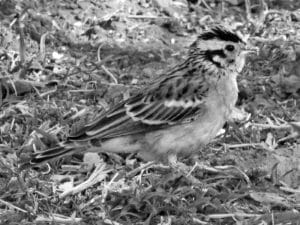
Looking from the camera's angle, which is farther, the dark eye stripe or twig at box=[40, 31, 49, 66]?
twig at box=[40, 31, 49, 66]

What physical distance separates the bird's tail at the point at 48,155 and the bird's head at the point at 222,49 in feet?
5.11

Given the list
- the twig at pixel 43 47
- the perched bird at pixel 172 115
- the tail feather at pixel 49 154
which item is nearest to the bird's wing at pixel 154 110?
the perched bird at pixel 172 115

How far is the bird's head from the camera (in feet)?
24.6

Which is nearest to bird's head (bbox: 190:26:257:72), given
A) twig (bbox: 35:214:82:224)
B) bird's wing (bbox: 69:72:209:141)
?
bird's wing (bbox: 69:72:209:141)

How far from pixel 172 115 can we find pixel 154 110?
0.58ft

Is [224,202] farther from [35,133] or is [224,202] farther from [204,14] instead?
[204,14]

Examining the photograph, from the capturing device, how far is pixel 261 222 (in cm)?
633

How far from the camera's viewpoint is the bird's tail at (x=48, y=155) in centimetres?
672

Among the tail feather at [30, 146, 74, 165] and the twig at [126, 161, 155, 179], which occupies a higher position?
the tail feather at [30, 146, 74, 165]

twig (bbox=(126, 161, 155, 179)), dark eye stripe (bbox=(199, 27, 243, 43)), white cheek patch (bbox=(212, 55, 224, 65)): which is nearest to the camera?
twig (bbox=(126, 161, 155, 179))

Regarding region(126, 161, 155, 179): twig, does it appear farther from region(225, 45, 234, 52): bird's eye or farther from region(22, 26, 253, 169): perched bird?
region(225, 45, 234, 52): bird's eye

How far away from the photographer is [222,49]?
297 inches

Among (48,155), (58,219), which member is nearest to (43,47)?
(48,155)

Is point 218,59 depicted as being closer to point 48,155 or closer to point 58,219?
point 48,155
